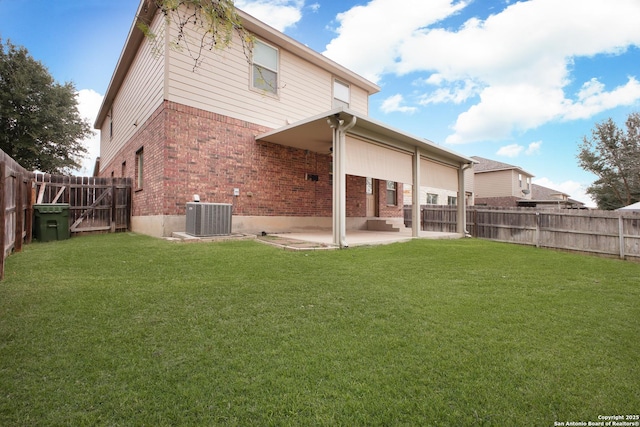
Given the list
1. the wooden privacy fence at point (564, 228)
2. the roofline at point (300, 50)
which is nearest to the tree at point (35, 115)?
the roofline at point (300, 50)

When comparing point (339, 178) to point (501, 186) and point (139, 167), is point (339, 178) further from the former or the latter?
point (501, 186)

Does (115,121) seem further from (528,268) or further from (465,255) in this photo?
(528,268)

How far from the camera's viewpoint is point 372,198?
1308 centimetres

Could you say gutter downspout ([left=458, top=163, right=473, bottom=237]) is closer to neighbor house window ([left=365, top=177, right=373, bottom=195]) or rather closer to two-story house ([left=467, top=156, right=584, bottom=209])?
neighbor house window ([left=365, top=177, right=373, bottom=195])

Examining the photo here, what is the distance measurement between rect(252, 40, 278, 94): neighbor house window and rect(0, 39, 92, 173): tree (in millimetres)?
15610

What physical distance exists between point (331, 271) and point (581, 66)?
14892mm

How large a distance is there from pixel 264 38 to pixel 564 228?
1144 cm

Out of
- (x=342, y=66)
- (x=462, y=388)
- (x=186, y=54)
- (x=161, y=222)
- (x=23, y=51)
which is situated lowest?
(x=462, y=388)

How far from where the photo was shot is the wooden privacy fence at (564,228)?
8.48 m

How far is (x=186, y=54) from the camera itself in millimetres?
Result: 7926

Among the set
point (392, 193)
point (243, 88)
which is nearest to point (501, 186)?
point (392, 193)

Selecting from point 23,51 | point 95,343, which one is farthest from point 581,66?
point 23,51

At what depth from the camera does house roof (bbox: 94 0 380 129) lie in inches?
330

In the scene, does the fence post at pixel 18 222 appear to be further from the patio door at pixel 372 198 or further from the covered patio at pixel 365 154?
the patio door at pixel 372 198
